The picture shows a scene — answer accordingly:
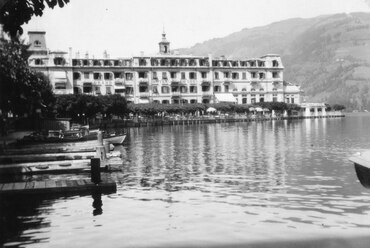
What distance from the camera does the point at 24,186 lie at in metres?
18.4

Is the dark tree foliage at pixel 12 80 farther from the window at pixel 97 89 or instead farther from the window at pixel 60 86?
the window at pixel 97 89

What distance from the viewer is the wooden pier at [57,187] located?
1789 centimetres

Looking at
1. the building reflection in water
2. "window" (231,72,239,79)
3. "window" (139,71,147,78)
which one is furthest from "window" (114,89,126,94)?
the building reflection in water

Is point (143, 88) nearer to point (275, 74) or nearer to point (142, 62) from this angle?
point (142, 62)

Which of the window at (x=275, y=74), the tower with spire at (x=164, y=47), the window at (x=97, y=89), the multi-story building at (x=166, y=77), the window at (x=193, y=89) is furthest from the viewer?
the window at (x=275, y=74)

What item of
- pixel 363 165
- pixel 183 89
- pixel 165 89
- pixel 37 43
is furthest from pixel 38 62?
pixel 363 165

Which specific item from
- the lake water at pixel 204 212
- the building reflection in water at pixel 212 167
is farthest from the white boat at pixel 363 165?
the building reflection in water at pixel 212 167

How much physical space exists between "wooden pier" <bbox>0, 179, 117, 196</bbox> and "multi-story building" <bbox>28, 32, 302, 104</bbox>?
81334mm

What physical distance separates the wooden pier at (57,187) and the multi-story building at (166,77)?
81334 millimetres

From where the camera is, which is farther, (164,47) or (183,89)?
(164,47)

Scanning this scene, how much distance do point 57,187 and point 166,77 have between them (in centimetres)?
9344

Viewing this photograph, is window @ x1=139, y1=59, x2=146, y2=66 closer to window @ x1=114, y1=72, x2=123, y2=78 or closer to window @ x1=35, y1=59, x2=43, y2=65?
window @ x1=114, y1=72, x2=123, y2=78

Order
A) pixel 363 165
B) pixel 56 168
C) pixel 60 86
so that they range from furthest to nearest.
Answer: pixel 60 86, pixel 56 168, pixel 363 165

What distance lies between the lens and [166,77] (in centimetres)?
11088
